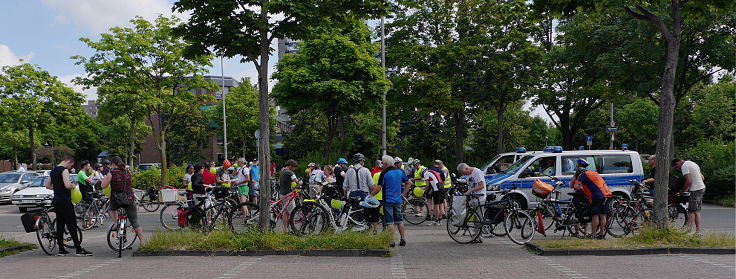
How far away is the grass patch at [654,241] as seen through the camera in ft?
32.2

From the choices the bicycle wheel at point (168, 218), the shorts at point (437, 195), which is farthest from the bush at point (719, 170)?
the bicycle wheel at point (168, 218)

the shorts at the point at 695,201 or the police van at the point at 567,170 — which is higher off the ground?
the police van at the point at 567,170

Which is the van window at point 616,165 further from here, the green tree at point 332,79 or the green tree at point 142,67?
the green tree at point 142,67

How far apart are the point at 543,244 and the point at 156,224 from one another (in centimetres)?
1073

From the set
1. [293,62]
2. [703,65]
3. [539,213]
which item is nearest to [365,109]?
[293,62]

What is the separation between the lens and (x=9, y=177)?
2588 cm

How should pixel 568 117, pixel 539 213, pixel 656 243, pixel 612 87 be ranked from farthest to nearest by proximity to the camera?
pixel 568 117 < pixel 612 87 < pixel 539 213 < pixel 656 243

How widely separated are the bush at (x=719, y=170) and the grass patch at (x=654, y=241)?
13604 millimetres

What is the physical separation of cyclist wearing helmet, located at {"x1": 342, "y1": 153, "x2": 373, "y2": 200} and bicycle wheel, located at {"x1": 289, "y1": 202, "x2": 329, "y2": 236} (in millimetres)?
1345

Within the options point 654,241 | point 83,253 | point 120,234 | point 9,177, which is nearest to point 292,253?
point 120,234

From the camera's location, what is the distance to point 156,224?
53.1 ft

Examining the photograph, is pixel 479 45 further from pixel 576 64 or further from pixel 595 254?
pixel 595 254

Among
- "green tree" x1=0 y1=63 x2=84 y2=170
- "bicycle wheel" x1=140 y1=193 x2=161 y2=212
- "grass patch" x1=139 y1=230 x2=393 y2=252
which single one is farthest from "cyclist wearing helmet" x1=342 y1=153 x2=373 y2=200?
"green tree" x1=0 y1=63 x2=84 y2=170

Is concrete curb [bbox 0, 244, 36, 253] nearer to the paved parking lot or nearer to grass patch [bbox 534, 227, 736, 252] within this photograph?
the paved parking lot
